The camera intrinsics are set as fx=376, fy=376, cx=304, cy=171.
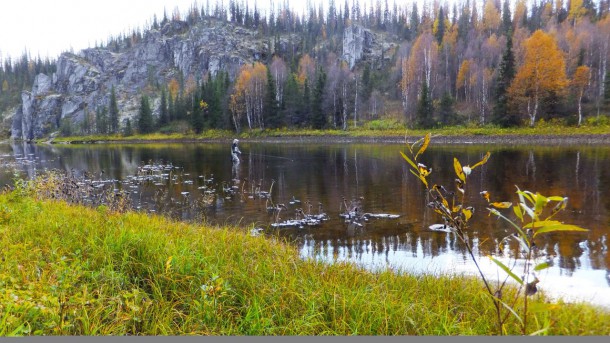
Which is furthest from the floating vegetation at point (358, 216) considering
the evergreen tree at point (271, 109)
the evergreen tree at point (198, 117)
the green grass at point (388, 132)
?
the evergreen tree at point (198, 117)

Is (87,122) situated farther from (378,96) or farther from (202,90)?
(378,96)

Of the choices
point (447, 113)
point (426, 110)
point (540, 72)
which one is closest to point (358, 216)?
point (426, 110)

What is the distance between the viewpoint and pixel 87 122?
9844cm

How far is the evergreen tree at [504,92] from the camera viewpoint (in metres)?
46.4

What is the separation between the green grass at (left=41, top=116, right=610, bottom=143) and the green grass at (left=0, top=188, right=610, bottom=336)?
3918cm

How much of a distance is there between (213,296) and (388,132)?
52.7 meters

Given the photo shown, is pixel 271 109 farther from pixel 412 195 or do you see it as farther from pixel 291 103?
pixel 412 195

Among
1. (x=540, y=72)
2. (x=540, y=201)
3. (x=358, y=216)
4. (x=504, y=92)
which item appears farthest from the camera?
(x=504, y=92)

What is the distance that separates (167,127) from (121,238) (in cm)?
8249

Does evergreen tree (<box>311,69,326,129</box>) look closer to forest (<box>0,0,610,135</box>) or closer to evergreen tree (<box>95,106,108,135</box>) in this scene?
forest (<box>0,0,610,135</box>)

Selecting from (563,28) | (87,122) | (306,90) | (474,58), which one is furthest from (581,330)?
(87,122)

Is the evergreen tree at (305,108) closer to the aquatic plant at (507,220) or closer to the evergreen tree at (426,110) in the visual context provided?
the evergreen tree at (426,110)

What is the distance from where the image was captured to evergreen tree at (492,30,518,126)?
1826 inches

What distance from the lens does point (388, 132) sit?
54.2 meters
